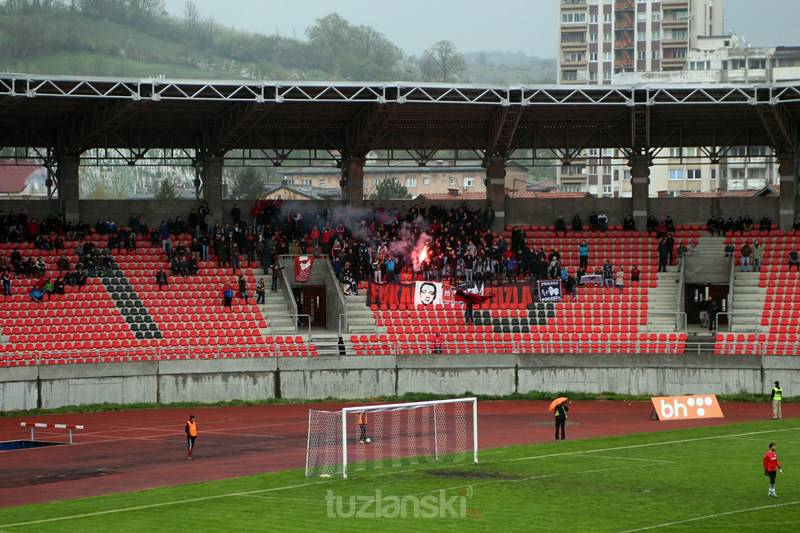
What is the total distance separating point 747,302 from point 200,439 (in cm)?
2585

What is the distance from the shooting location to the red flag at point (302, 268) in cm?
5647

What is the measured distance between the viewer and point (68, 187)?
2296 inches

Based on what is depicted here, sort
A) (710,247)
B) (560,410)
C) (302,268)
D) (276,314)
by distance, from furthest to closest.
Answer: (710,247) → (302,268) → (276,314) → (560,410)

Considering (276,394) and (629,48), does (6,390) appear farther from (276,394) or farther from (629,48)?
(629,48)

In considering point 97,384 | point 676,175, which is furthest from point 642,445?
point 676,175

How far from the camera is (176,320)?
5125 cm

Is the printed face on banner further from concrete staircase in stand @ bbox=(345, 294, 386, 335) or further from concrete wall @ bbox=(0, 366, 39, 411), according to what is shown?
concrete wall @ bbox=(0, 366, 39, 411)

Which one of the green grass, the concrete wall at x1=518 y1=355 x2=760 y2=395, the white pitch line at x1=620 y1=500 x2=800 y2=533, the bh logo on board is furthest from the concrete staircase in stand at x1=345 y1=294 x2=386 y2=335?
the white pitch line at x1=620 y1=500 x2=800 y2=533

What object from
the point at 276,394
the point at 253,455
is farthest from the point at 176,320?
the point at 253,455

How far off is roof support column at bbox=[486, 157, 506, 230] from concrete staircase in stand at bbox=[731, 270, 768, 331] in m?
12.0

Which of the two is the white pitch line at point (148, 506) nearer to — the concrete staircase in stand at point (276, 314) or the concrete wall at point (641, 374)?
the concrete wall at point (641, 374)

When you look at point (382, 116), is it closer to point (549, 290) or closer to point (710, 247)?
point (549, 290)

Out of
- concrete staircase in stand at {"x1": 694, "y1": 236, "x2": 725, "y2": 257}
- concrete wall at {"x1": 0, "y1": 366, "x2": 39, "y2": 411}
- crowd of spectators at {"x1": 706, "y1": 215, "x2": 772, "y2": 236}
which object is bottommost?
concrete wall at {"x1": 0, "y1": 366, "x2": 39, "y2": 411}

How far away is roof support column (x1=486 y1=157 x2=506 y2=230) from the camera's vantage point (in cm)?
6197
